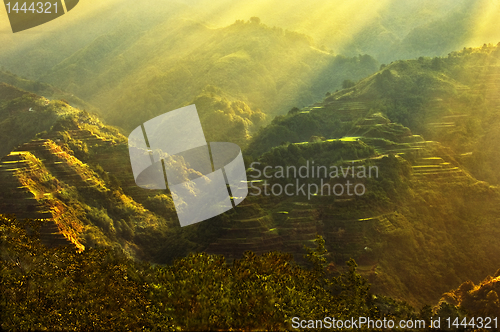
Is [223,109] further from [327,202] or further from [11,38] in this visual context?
[11,38]

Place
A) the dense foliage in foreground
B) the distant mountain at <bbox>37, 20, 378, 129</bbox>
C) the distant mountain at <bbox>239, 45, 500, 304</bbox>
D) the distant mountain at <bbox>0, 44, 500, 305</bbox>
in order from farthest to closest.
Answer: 1. the distant mountain at <bbox>37, 20, 378, 129</bbox>
2. the distant mountain at <bbox>239, 45, 500, 304</bbox>
3. the distant mountain at <bbox>0, 44, 500, 305</bbox>
4. the dense foliage in foreground

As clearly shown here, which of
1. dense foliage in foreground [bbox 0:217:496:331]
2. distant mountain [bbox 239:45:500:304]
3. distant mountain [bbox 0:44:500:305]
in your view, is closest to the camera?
dense foliage in foreground [bbox 0:217:496:331]

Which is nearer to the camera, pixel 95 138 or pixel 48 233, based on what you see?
pixel 48 233

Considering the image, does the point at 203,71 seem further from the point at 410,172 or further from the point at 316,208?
the point at 316,208

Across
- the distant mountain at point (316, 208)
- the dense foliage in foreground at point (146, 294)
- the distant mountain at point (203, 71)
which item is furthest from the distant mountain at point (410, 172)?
the distant mountain at point (203, 71)

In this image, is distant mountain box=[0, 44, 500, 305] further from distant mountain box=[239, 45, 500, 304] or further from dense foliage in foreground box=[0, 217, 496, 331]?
dense foliage in foreground box=[0, 217, 496, 331]

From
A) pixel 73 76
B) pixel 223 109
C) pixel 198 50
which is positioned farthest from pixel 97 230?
pixel 198 50

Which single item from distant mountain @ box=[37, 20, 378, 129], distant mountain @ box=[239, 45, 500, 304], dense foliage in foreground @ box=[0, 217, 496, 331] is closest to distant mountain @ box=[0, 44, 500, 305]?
distant mountain @ box=[239, 45, 500, 304]

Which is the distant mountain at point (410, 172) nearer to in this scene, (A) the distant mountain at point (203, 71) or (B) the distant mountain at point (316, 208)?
(B) the distant mountain at point (316, 208)

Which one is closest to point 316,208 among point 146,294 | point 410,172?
point 410,172
